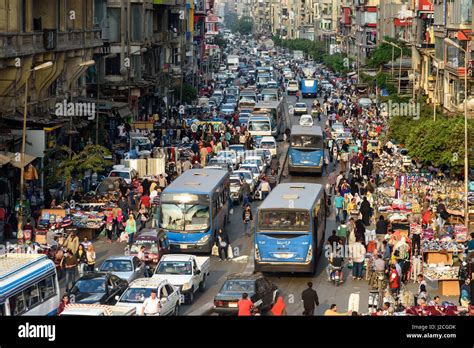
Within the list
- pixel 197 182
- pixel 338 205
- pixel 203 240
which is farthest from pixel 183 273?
pixel 338 205

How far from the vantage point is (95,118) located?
5556 centimetres

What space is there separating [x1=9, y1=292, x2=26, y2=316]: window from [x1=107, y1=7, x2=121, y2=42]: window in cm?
5685

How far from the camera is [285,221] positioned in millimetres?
28797

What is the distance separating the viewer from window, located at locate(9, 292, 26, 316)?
747 inches

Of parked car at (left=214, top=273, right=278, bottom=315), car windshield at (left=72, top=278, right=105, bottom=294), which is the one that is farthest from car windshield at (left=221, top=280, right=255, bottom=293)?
car windshield at (left=72, top=278, right=105, bottom=294)

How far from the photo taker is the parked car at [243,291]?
22.9 metres

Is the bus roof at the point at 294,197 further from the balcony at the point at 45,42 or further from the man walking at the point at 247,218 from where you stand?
the balcony at the point at 45,42

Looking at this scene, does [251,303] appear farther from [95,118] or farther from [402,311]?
[95,118]

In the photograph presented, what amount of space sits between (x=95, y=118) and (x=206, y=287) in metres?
28.5

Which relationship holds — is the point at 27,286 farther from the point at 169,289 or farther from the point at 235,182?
the point at 235,182

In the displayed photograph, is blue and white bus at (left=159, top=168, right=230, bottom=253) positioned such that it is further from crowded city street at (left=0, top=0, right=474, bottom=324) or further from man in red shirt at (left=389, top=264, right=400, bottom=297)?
man in red shirt at (left=389, top=264, right=400, bottom=297)

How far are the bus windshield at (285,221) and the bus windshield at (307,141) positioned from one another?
924 inches

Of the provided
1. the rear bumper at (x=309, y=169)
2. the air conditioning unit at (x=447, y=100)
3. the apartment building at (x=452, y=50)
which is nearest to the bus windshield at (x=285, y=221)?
the rear bumper at (x=309, y=169)
